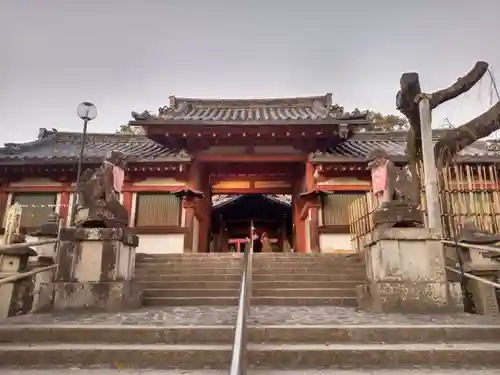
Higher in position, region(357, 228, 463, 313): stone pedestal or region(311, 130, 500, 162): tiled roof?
region(311, 130, 500, 162): tiled roof

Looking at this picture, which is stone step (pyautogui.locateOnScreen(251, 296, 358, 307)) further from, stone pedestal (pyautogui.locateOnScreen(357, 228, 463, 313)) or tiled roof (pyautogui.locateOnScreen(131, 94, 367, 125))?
tiled roof (pyautogui.locateOnScreen(131, 94, 367, 125))

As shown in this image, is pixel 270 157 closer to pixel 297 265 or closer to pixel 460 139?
pixel 297 265

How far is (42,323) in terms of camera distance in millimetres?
4578

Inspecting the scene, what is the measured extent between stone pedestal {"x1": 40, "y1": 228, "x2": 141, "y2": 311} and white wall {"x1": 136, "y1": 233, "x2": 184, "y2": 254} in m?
6.67

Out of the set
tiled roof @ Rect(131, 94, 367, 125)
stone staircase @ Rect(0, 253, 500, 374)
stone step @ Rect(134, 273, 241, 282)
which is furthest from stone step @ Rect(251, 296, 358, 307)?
tiled roof @ Rect(131, 94, 367, 125)

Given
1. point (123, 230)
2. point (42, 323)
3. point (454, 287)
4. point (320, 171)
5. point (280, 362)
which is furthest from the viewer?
point (320, 171)

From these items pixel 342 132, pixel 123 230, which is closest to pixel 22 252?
pixel 123 230

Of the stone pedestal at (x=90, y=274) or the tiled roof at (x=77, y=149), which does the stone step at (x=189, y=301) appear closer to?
the stone pedestal at (x=90, y=274)

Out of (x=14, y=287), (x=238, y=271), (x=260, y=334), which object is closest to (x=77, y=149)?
(x=14, y=287)

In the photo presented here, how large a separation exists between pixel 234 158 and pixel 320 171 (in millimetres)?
3489

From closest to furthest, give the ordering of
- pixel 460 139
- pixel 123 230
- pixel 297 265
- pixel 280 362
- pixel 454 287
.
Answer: pixel 280 362 → pixel 454 287 → pixel 123 230 → pixel 460 139 → pixel 297 265

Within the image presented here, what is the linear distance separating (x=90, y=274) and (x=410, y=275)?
18.1 feet

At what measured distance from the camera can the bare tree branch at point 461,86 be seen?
668cm

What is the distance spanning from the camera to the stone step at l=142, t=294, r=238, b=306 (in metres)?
7.04
